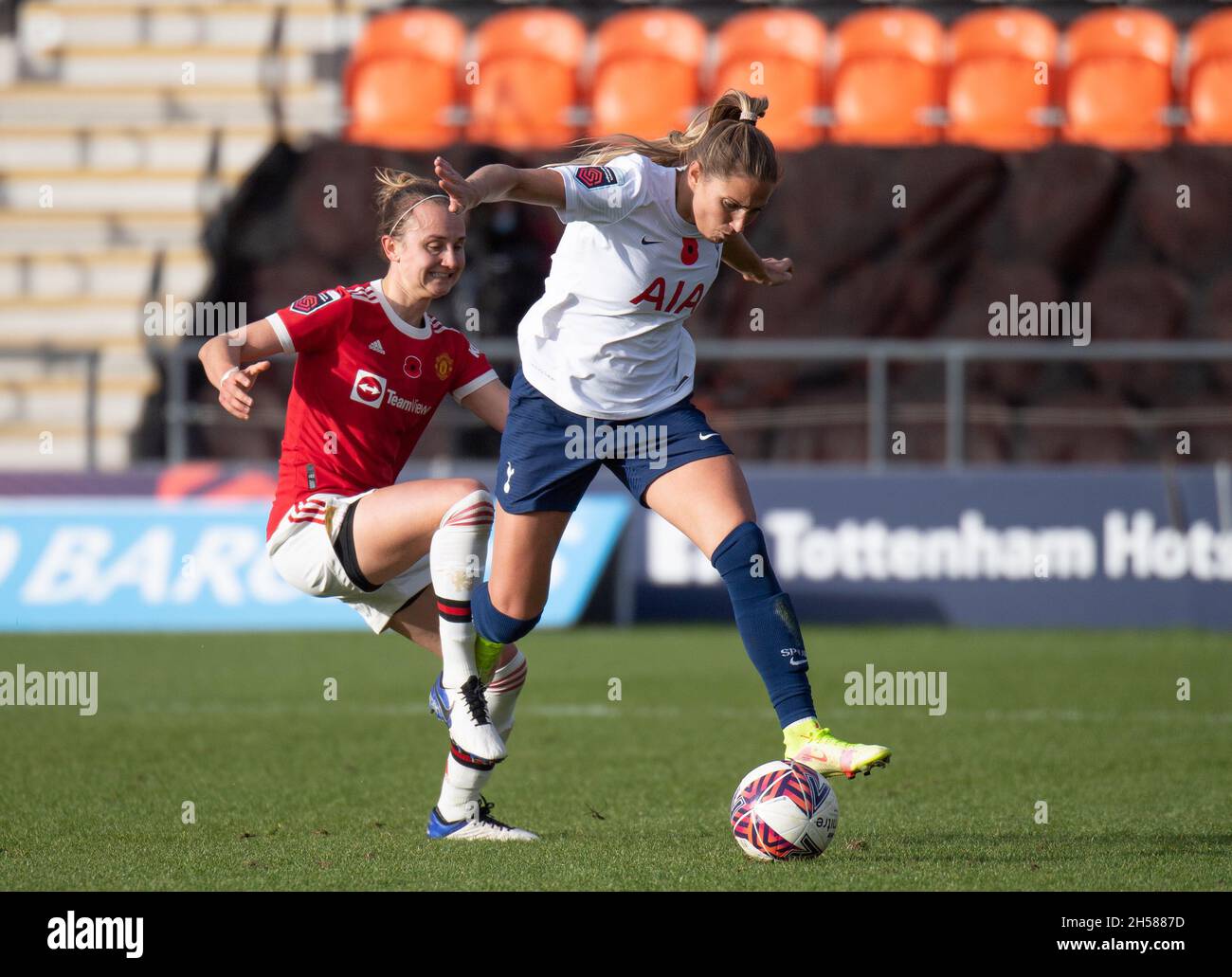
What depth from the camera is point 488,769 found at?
17.9ft

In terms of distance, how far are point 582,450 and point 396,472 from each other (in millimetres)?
969

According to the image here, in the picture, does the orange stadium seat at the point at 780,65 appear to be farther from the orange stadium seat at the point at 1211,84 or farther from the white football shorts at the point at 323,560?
the white football shorts at the point at 323,560

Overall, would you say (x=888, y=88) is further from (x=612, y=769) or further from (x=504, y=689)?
(x=504, y=689)

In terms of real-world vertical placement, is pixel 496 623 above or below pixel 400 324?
below

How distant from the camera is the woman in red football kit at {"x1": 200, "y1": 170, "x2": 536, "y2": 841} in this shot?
5.45 meters

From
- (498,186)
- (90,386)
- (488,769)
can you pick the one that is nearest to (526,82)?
(90,386)

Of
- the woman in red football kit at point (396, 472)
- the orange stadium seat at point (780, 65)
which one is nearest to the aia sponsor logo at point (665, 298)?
the woman in red football kit at point (396, 472)

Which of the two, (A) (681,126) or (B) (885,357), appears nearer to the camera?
(B) (885,357)

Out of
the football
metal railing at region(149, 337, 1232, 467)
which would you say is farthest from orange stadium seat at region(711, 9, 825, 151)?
the football

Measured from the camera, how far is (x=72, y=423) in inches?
612

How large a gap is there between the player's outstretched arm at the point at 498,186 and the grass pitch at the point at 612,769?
1.76 m

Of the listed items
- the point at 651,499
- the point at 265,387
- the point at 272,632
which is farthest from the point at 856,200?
the point at 651,499

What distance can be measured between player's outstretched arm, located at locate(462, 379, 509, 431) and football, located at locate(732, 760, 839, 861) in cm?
165

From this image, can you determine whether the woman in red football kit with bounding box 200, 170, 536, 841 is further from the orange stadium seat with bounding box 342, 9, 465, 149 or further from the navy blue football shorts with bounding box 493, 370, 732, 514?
the orange stadium seat with bounding box 342, 9, 465, 149
